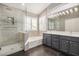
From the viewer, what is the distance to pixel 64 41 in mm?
1809

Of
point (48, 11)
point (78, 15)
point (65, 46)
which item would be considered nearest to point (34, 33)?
A: point (48, 11)

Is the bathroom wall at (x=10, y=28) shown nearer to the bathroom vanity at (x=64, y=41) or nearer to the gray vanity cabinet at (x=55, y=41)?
the bathroom vanity at (x=64, y=41)

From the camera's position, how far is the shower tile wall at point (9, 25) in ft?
4.96

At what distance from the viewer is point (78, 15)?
1.56 meters

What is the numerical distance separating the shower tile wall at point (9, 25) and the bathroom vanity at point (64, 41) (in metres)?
1.00

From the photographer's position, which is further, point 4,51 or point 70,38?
point 70,38

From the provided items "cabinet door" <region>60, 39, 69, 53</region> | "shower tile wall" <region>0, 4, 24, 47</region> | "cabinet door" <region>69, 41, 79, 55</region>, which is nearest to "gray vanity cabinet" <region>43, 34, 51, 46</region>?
"cabinet door" <region>60, 39, 69, 53</region>

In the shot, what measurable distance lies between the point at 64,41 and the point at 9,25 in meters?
1.56

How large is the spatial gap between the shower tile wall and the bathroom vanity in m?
1.00

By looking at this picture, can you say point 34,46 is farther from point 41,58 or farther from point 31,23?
point 31,23

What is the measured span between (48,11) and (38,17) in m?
0.41

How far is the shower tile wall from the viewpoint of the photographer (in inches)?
59.5

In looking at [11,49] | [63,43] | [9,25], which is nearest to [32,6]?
[9,25]

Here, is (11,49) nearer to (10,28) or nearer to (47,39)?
(10,28)
